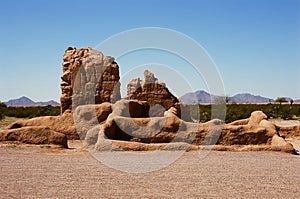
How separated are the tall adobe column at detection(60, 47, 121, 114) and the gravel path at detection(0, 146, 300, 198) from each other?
20.0 ft

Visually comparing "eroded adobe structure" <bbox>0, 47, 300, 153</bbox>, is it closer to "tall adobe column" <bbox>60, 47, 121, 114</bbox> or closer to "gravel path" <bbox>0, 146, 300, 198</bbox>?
"tall adobe column" <bbox>60, 47, 121, 114</bbox>

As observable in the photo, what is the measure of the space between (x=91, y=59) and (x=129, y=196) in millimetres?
12986

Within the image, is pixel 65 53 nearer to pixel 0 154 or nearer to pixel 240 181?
pixel 0 154

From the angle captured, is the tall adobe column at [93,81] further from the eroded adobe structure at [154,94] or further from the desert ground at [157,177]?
the desert ground at [157,177]

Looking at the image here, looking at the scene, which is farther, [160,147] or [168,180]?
[160,147]

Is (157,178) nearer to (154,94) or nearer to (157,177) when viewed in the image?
(157,177)

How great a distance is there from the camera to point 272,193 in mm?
8930

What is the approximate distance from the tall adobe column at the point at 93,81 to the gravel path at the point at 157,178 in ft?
20.0

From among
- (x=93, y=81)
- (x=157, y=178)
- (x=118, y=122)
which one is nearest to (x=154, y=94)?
(x=93, y=81)

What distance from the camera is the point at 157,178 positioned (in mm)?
10453

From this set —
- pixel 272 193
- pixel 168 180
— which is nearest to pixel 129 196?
pixel 168 180

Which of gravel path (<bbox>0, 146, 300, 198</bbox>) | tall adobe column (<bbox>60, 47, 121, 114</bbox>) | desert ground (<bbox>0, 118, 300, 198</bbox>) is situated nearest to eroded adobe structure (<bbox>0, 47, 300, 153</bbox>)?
tall adobe column (<bbox>60, 47, 121, 114</bbox>)

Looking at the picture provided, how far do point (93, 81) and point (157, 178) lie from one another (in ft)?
35.0

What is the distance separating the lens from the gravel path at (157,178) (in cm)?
877
